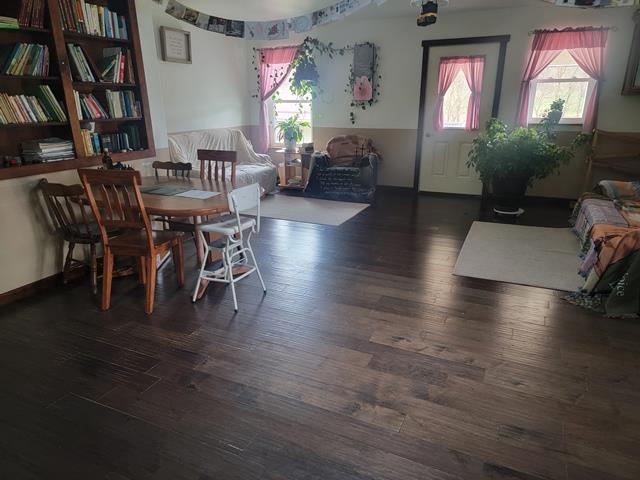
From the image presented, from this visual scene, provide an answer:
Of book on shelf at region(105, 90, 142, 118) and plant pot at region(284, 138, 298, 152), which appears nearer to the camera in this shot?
book on shelf at region(105, 90, 142, 118)

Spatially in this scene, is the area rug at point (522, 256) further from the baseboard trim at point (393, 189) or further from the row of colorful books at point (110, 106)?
the row of colorful books at point (110, 106)

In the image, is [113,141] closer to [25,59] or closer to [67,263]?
[25,59]

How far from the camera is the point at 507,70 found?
534cm

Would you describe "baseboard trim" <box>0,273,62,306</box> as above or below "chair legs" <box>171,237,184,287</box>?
below

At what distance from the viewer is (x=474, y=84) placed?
554cm

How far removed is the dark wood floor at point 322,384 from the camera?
61.3 inches

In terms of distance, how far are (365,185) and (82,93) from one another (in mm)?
3618

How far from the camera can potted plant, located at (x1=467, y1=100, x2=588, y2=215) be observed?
14.8ft

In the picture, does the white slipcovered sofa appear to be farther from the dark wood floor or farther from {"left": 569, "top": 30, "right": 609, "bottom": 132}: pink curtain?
{"left": 569, "top": 30, "right": 609, "bottom": 132}: pink curtain

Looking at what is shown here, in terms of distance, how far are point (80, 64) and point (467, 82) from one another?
4.75 meters

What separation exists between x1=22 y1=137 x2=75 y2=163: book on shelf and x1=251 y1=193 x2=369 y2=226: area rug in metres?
2.31

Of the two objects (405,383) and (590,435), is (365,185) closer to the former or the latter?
(405,383)

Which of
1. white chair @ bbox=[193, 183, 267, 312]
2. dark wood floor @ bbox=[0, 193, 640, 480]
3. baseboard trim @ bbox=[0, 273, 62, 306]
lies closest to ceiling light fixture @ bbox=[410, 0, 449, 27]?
white chair @ bbox=[193, 183, 267, 312]

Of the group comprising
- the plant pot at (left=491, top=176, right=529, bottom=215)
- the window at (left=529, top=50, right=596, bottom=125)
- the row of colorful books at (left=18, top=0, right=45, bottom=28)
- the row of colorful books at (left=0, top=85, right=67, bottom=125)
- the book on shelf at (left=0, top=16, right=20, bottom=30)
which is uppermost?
the row of colorful books at (left=18, top=0, right=45, bottom=28)
